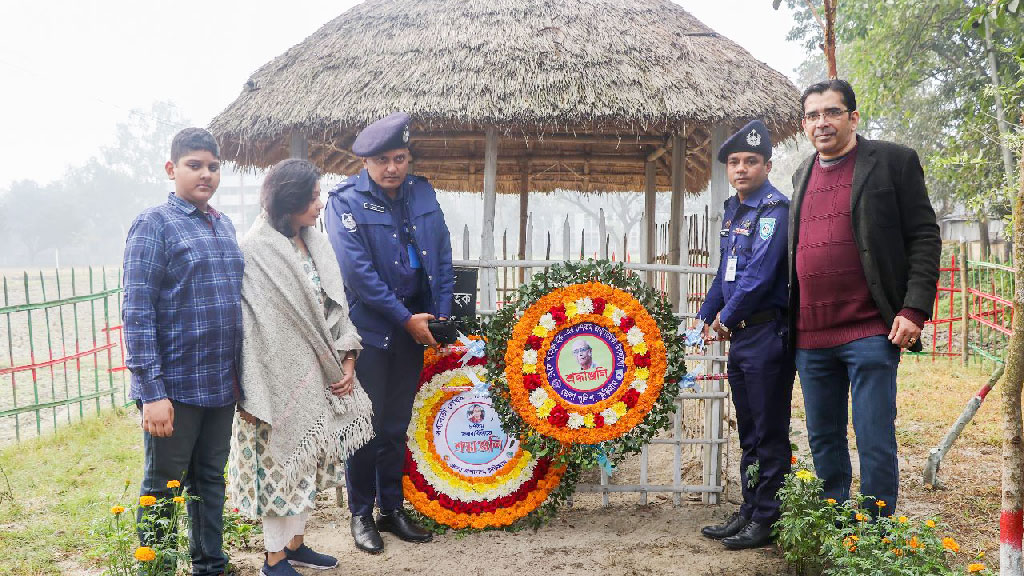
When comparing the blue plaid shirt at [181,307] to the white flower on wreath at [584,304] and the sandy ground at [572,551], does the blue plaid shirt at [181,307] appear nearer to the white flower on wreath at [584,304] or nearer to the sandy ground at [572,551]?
the sandy ground at [572,551]

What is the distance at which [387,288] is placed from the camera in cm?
325

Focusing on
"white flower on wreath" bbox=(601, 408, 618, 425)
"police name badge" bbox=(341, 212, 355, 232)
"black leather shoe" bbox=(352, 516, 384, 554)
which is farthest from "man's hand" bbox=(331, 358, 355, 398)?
"white flower on wreath" bbox=(601, 408, 618, 425)

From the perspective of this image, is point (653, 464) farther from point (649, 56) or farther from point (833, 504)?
point (649, 56)

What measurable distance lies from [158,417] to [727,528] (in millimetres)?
2908

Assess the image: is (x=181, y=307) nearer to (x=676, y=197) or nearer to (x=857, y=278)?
(x=857, y=278)

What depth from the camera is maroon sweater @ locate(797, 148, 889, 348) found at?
2.75 metres

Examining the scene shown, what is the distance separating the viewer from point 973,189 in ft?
36.0

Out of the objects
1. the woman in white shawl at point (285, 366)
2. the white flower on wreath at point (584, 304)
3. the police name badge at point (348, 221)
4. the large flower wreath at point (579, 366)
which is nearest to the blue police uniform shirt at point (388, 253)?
the police name badge at point (348, 221)

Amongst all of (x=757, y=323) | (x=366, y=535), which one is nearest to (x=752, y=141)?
(x=757, y=323)

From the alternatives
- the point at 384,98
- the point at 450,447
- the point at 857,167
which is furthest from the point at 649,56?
the point at 450,447

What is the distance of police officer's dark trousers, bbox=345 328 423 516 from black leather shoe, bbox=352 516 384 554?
4 centimetres

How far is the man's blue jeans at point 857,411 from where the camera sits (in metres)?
2.69

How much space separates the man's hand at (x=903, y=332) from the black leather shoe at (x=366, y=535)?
8.79 feet

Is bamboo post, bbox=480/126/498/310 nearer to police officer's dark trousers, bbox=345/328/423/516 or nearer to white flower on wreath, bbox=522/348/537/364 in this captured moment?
white flower on wreath, bbox=522/348/537/364
